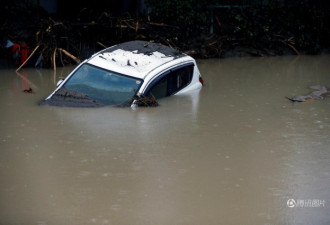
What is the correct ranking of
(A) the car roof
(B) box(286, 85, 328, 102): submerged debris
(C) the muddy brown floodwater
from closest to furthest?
1. (C) the muddy brown floodwater
2. (A) the car roof
3. (B) box(286, 85, 328, 102): submerged debris

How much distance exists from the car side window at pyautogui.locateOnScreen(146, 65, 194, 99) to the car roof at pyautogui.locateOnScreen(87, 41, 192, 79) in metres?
0.27

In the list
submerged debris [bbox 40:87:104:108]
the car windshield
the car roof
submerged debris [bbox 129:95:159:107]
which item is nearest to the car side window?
submerged debris [bbox 129:95:159:107]

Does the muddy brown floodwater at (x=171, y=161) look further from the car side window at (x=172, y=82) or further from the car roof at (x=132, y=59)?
the car roof at (x=132, y=59)

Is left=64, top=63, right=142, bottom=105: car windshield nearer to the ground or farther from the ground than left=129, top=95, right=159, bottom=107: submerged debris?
farther from the ground

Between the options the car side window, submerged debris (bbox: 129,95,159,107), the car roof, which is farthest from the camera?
the car side window

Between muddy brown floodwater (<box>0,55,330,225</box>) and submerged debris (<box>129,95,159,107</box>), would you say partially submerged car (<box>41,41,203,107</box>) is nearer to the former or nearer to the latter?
submerged debris (<box>129,95,159,107</box>)

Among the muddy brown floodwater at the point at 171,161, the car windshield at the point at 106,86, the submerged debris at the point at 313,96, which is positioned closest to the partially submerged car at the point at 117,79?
the car windshield at the point at 106,86

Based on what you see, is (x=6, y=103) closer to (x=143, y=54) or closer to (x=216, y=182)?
(x=143, y=54)

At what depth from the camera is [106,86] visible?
12.1 m

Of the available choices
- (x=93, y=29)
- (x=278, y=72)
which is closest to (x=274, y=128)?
(x=278, y=72)

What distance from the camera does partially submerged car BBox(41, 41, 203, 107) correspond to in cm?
1209

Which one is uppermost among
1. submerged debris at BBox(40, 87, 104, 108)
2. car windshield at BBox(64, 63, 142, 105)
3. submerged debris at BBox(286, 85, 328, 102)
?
car windshield at BBox(64, 63, 142, 105)

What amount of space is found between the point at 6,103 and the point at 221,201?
264 inches

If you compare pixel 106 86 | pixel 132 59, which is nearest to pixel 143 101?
pixel 106 86
